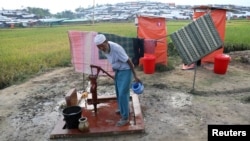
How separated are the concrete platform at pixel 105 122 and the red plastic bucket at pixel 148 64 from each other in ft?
8.39

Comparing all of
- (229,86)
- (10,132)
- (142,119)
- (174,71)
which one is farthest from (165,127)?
(174,71)

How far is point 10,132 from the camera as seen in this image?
5312mm

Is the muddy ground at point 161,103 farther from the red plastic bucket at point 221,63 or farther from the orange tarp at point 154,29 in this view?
the orange tarp at point 154,29

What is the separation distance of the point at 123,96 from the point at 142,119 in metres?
0.71

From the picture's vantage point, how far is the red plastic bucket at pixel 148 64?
885 centimetres

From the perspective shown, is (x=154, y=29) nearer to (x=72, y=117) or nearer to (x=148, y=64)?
(x=148, y=64)

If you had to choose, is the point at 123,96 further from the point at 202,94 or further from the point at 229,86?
the point at 229,86

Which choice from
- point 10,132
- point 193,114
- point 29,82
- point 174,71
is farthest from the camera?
point 174,71

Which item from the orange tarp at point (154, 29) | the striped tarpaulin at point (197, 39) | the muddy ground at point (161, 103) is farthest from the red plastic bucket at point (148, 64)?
the striped tarpaulin at point (197, 39)

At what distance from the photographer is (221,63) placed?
28.8 feet

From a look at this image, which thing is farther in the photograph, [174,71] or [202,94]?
[174,71]

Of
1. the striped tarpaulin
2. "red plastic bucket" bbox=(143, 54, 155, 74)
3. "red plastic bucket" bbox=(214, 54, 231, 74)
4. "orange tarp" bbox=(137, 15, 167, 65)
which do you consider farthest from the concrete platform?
"red plastic bucket" bbox=(214, 54, 231, 74)

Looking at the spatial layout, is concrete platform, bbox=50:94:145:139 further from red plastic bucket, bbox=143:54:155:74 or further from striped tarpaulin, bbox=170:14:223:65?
red plastic bucket, bbox=143:54:155:74

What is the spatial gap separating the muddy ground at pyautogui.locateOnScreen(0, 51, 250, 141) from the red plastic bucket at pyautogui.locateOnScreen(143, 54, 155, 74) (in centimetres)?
21
